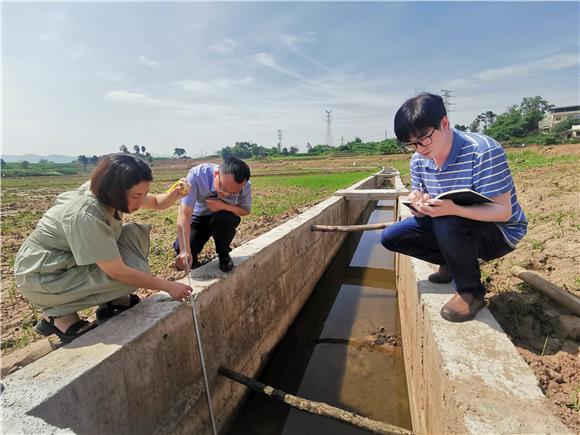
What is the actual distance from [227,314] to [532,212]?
4961 millimetres

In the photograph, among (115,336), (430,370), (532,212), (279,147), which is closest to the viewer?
(115,336)

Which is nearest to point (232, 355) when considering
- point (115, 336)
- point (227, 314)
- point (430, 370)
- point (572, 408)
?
point (227, 314)

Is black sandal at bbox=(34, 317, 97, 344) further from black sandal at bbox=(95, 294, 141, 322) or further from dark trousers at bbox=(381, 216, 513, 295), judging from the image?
dark trousers at bbox=(381, 216, 513, 295)

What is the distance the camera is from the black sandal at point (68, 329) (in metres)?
2.20

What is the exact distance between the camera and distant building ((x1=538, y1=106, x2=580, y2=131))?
75.0 m

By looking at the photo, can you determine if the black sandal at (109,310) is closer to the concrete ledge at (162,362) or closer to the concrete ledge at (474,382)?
the concrete ledge at (162,362)

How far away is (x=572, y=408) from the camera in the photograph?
5.49ft

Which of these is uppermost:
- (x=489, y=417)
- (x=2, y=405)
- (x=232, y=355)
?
(x=2, y=405)

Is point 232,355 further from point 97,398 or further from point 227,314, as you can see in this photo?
point 97,398

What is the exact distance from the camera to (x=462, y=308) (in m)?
2.16

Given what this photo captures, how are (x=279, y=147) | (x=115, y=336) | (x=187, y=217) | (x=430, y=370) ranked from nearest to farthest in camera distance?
1. (x=115, y=336)
2. (x=430, y=370)
3. (x=187, y=217)
4. (x=279, y=147)

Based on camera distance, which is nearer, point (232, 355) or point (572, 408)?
point (572, 408)

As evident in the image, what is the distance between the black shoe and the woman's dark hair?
46.7 inches

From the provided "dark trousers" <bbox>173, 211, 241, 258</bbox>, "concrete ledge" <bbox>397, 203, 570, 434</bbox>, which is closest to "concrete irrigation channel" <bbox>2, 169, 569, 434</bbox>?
"concrete ledge" <bbox>397, 203, 570, 434</bbox>
